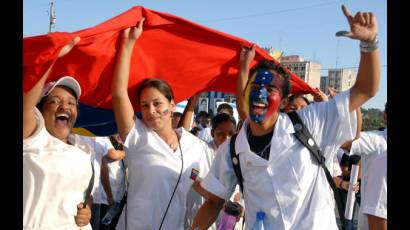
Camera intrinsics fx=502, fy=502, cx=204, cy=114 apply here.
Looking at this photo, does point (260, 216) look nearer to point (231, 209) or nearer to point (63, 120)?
point (231, 209)

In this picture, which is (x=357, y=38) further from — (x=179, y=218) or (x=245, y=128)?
(x=179, y=218)

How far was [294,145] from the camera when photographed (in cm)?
301

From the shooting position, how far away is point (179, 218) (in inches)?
146

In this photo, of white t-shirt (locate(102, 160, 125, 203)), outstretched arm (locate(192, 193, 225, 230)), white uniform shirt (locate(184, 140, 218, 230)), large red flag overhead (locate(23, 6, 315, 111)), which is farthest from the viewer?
white t-shirt (locate(102, 160, 125, 203))

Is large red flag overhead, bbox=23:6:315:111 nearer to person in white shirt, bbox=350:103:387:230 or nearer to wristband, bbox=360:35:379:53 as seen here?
person in white shirt, bbox=350:103:387:230

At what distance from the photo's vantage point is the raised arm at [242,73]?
4.13 metres

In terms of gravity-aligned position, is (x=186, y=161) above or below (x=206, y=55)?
below

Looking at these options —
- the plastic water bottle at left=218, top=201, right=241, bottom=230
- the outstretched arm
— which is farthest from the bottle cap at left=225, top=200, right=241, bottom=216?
the outstretched arm

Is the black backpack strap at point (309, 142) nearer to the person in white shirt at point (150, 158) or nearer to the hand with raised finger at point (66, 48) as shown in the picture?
the person in white shirt at point (150, 158)

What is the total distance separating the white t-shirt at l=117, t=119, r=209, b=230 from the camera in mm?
3580

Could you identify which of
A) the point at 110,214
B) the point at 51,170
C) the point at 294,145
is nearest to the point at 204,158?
the point at 110,214

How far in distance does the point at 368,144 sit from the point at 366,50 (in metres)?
1.72
